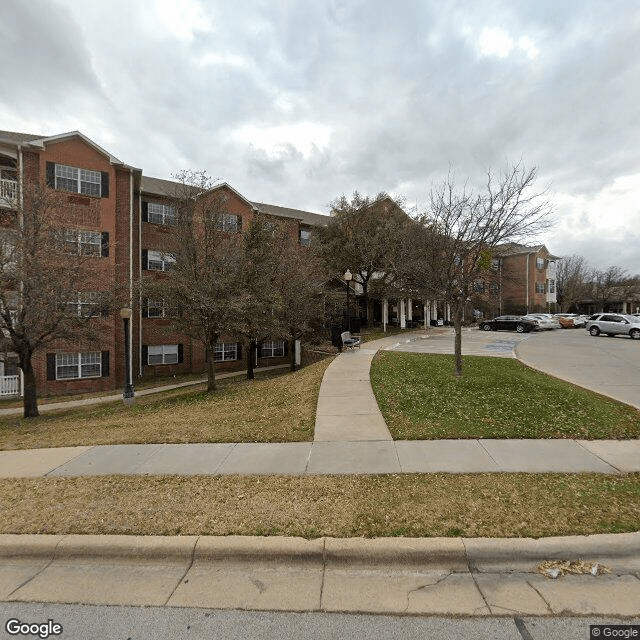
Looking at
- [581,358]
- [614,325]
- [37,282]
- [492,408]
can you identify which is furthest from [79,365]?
[614,325]

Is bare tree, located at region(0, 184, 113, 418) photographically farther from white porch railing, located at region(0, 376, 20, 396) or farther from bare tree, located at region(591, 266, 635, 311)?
bare tree, located at region(591, 266, 635, 311)

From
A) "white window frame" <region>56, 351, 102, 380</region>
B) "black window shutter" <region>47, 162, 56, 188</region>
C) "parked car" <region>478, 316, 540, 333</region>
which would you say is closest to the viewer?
"black window shutter" <region>47, 162, 56, 188</region>

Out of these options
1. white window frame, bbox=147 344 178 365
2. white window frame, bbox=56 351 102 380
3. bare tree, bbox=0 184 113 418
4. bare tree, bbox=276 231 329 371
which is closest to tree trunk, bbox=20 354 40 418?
bare tree, bbox=0 184 113 418

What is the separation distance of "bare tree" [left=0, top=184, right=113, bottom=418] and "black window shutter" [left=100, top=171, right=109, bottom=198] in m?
7.12

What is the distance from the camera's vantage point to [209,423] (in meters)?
7.43

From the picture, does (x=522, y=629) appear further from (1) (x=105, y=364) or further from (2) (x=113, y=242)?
(1) (x=105, y=364)

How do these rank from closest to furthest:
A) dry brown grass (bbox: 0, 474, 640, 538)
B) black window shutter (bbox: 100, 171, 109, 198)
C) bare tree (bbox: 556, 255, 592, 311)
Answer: dry brown grass (bbox: 0, 474, 640, 538), black window shutter (bbox: 100, 171, 109, 198), bare tree (bbox: 556, 255, 592, 311)

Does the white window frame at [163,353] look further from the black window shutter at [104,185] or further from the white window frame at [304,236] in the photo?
the white window frame at [304,236]

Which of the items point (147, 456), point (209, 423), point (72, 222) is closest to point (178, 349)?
point (72, 222)

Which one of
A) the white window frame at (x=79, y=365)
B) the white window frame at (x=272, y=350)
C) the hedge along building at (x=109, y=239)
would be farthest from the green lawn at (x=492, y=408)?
the white window frame at (x=272, y=350)

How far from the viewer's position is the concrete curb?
3289 millimetres

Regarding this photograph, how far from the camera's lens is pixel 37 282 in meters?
10.0

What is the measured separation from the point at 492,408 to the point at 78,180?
20.7 meters

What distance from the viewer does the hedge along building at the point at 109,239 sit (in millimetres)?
16219
